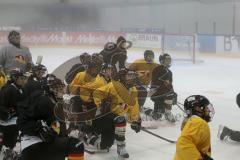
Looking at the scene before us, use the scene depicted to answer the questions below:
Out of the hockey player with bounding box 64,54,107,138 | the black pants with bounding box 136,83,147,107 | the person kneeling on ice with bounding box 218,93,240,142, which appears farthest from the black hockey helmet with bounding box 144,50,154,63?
the person kneeling on ice with bounding box 218,93,240,142

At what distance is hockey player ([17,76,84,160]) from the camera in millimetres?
2766

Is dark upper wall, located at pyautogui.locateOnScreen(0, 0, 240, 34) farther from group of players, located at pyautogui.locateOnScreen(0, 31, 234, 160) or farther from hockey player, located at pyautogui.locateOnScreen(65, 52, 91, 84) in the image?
hockey player, located at pyautogui.locateOnScreen(65, 52, 91, 84)

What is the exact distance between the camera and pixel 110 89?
414 centimetres

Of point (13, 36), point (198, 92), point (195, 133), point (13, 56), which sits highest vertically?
point (13, 36)

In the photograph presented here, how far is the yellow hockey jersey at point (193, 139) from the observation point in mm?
2451

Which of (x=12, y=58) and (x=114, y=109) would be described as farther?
(x=12, y=58)

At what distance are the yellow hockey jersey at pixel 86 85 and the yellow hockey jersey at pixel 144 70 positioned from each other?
34.0 inches

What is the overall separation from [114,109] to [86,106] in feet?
1.22

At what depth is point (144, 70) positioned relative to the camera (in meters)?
5.61

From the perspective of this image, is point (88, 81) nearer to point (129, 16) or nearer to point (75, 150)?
point (75, 150)

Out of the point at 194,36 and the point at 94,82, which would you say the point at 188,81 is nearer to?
the point at 194,36

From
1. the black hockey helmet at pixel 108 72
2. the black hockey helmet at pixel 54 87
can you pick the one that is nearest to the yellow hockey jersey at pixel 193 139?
the black hockey helmet at pixel 54 87

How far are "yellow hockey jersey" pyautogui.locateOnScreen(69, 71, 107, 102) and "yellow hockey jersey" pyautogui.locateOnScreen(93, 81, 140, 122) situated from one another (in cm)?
11

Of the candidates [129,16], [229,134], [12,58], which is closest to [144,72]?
[229,134]
